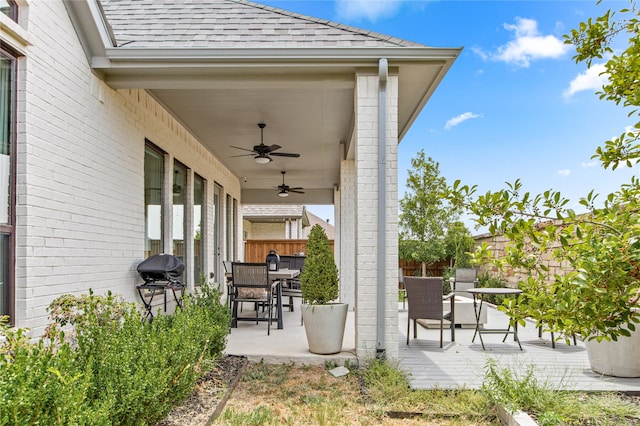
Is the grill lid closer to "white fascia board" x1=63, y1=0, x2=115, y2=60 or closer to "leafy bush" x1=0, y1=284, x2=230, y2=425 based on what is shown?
"leafy bush" x1=0, y1=284, x2=230, y2=425

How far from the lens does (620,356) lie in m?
4.30

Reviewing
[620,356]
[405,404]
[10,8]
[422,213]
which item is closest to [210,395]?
[405,404]

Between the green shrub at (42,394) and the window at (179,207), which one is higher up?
the window at (179,207)

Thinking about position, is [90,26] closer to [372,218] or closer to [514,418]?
[372,218]

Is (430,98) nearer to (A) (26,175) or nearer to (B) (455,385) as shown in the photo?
(B) (455,385)

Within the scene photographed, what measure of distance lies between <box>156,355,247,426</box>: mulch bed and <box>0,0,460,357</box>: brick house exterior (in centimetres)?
129

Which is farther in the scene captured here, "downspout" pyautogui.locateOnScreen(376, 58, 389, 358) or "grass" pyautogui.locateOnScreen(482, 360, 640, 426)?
"downspout" pyautogui.locateOnScreen(376, 58, 389, 358)

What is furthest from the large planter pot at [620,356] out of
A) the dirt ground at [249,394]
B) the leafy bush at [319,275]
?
the leafy bush at [319,275]

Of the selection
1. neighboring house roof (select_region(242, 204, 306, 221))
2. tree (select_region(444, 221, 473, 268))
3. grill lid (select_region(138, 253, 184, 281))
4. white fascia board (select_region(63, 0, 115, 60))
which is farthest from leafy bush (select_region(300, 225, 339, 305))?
neighboring house roof (select_region(242, 204, 306, 221))

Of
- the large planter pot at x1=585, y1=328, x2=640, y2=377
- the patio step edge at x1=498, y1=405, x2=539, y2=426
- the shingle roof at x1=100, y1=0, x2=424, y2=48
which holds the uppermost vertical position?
the shingle roof at x1=100, y1=0, x2=424, y2=48

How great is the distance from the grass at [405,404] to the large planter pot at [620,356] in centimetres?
60

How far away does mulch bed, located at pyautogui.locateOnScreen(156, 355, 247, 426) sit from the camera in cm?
331

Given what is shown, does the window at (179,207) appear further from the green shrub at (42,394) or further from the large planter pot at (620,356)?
the large planter pot at (620,356)

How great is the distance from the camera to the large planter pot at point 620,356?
4.24m
